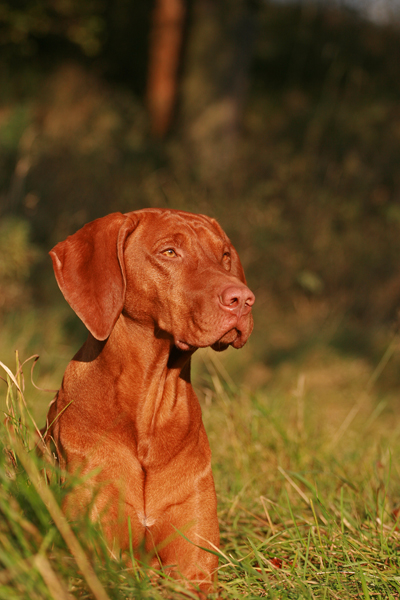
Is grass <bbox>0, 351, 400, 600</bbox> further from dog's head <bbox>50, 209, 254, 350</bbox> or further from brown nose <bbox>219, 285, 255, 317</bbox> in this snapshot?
brown nose <bbox>219, 285, 255, 317</bbox>

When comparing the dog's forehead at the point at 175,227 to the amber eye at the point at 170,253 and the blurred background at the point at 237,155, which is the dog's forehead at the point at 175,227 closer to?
the amber eye at the point at 170,253

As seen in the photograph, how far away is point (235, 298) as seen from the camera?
7.76 feet

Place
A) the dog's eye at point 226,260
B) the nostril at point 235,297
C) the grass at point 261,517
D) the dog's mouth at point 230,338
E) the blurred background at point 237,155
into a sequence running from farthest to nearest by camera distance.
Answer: the blurred background at point 237,155
the dog's eye at point 226,260
the dog's mouth at point 230,338
the nostril at point 235,297
the grass at point 261,517

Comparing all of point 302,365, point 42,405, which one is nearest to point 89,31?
point 302,365

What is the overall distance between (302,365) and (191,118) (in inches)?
200

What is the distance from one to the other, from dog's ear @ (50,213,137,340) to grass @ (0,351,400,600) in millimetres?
376

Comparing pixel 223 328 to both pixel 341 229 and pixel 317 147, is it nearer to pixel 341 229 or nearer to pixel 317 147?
pixel 341 229

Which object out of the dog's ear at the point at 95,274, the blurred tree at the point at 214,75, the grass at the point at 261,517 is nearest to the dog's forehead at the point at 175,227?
the dog's ear at the point at 95,274

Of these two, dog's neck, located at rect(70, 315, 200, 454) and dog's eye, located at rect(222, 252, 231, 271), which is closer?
dog's neck, located at rect(70, 315, 200, 454)

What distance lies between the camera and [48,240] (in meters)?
7.63

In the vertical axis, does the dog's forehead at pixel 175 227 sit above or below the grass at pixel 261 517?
above

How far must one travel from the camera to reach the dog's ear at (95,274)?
2457 mm

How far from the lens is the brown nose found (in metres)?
2.36

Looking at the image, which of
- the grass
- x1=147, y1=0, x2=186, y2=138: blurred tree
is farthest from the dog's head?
x1=147, y1=0, x2=186, y2=138: blurred tree
